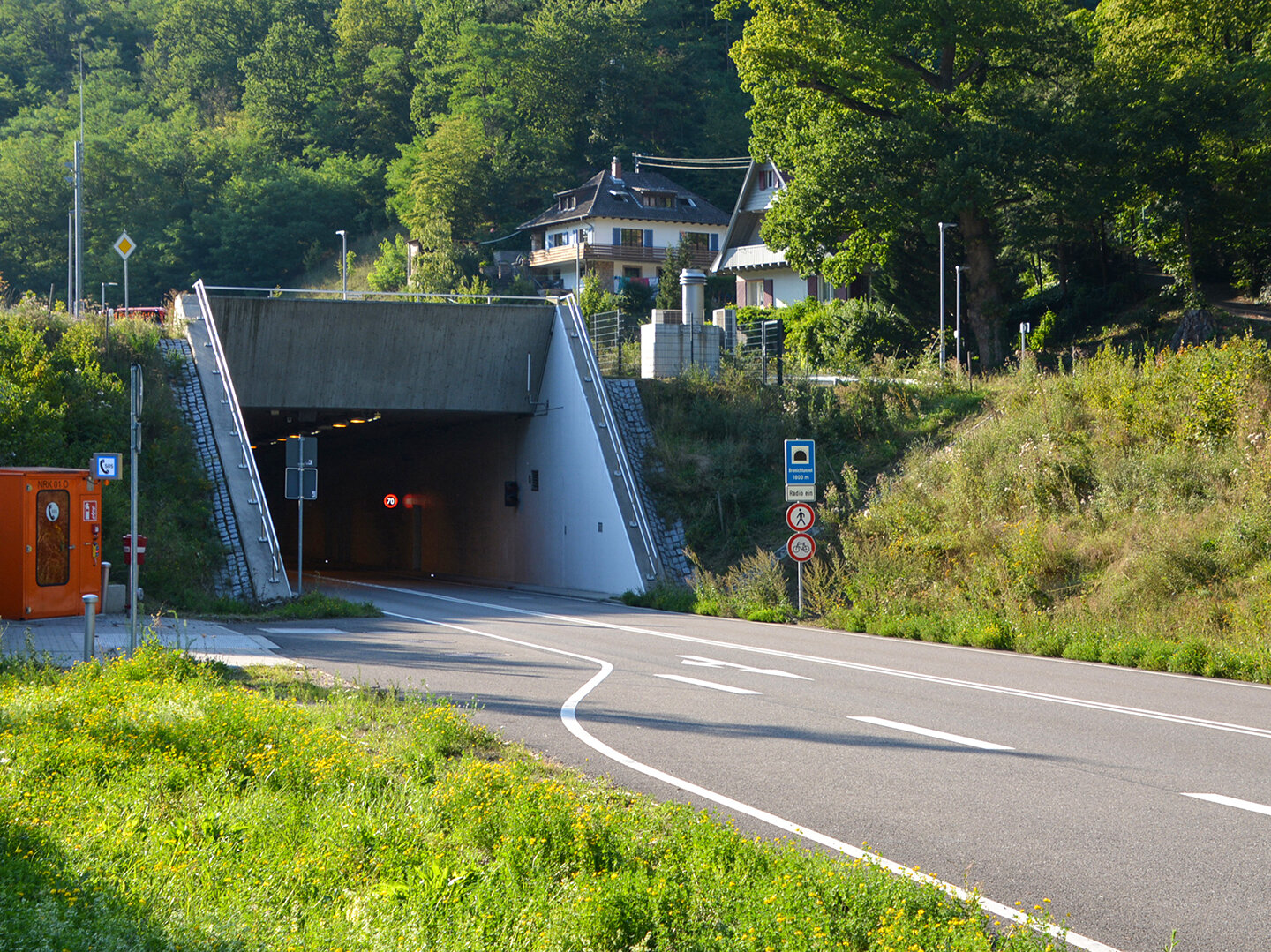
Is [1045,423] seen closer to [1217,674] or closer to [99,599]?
[1217,674]

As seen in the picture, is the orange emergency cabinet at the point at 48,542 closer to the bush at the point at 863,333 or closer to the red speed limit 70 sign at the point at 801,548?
the red speed limit 70 sign at the point at 801,548

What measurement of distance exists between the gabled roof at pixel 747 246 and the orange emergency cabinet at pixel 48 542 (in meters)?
47.2

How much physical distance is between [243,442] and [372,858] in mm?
21620

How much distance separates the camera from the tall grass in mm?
15469

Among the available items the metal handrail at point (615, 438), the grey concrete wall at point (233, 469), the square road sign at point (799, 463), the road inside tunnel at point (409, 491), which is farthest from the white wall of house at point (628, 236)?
the square road sign at point (799, 463)

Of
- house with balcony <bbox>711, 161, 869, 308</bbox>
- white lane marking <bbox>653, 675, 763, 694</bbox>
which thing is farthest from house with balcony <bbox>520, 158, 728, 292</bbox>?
white lane marking <bbox>653, 675, 763, 694</bbox>

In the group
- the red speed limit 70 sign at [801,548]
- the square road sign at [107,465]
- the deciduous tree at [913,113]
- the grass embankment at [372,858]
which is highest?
Result: the deciduous tree at [913,113]

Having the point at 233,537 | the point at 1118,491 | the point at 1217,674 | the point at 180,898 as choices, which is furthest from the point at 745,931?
the point at 233,537

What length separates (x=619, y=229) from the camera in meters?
80.2

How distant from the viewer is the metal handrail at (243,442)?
23.5 m

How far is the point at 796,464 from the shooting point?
69.3ft

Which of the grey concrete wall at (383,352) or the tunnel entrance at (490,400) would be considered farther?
the grey concrete wall at (383,352)

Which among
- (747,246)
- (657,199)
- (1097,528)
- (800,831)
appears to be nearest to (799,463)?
(1097,528)

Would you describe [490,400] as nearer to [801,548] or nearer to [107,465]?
[801,548]
